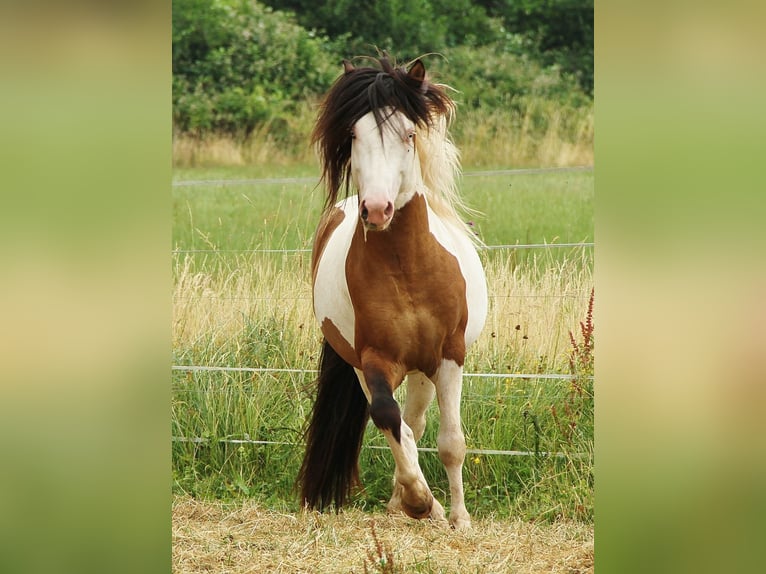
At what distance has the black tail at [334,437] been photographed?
4.15 metres

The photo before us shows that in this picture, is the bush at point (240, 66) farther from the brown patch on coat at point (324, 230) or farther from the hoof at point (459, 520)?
the hoof at point (459, 520)

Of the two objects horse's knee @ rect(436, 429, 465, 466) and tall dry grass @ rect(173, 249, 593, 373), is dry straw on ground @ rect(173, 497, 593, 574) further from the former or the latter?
tall dry grass @ rect(173, 249, 593, 373)

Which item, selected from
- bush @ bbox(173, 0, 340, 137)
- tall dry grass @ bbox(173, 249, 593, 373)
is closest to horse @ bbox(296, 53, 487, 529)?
tall dry grass @ bbox(173, 249, 593, 373)

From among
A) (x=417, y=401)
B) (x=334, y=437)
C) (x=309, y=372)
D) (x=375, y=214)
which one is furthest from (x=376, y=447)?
(x=375, y=214)

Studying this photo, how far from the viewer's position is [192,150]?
12.8 metres

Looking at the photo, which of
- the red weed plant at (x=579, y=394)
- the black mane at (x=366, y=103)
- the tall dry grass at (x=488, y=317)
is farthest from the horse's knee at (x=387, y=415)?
the tall dry grass at (x=488, y=317)

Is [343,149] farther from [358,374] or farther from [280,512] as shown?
[280,512]

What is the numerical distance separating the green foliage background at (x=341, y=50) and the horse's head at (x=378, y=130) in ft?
32.3

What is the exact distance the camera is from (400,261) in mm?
3328

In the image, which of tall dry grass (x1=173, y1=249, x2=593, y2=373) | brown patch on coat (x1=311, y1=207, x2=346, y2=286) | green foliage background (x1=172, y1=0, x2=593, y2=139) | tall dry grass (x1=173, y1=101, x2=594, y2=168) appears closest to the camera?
brown patch on coat (x1=311, y1=207, x2=346, y2=286)

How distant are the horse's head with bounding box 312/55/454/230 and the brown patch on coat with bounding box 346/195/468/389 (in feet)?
0.40

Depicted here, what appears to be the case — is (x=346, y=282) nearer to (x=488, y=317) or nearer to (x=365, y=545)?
(x=365, y=545)

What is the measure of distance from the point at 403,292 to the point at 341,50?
11.7 metres

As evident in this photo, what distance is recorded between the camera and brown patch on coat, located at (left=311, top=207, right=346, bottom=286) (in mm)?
4117
